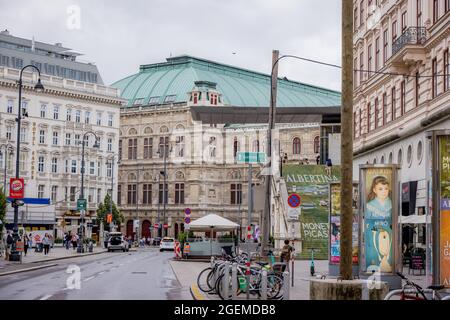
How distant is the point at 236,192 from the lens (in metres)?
133

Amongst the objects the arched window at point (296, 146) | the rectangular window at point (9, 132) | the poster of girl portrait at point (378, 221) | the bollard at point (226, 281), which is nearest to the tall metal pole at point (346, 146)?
the bollard at point (226, 281)

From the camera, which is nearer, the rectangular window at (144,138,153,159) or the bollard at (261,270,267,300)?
the bollard at (261,270,267,300)

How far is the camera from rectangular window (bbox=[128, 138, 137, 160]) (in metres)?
139

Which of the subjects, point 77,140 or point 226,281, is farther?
point 77,140

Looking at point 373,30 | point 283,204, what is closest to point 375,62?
point 373,30

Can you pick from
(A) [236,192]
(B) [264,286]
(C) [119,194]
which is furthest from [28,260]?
(C) [119,194]

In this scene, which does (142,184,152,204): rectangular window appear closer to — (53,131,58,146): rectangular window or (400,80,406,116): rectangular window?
(53,131,58,146): rectangular window

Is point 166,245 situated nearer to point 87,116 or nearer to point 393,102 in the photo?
point 87,116

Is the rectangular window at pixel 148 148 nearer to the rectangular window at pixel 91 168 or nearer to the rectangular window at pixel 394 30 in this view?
the rectangular window at pixel 91 168

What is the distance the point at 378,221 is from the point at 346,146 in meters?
12.0

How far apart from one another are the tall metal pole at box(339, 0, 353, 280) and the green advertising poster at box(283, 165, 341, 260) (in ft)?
127

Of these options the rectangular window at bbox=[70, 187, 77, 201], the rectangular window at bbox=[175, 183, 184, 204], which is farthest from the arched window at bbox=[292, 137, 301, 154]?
the rectangular window at bbox=[70, 187, 77, 201]

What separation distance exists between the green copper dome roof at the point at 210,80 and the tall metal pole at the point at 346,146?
378ft

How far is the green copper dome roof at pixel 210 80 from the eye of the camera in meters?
135
